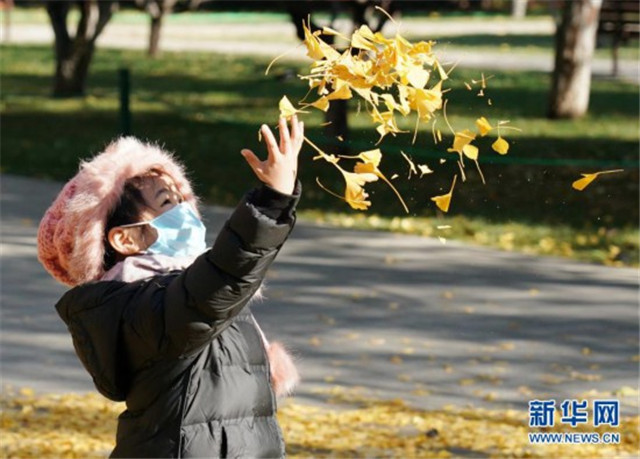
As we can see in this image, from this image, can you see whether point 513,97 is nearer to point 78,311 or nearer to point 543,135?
point 543,135

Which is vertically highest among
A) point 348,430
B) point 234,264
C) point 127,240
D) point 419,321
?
point 234,264

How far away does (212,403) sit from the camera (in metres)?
2.89

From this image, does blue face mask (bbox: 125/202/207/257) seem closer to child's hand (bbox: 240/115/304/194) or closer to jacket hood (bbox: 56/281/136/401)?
jacket hood (bbox: 56/281/136/401)

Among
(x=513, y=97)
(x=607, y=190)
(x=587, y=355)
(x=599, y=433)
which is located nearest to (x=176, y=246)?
(x=599, y=433)

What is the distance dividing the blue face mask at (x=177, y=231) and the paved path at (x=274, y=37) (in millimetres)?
20798

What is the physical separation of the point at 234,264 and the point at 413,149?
6.76 m

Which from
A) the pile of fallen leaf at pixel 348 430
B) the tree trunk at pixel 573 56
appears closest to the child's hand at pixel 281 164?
the pile of fallen leaf at pixel 348 430

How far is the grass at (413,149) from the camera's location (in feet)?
34.8

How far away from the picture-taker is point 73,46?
21266 millimetres

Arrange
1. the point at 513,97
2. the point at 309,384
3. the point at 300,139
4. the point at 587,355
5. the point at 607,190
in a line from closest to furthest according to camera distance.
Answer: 1. the point at 300,139
2. the point at 309,384
3. the point at 587,355
4. the point at 607,190
5. the point at 513,97

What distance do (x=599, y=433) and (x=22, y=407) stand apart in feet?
8.82

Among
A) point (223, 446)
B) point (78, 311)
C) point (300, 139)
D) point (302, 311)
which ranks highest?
point (300, 139)

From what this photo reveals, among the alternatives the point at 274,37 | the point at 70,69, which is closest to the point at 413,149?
the point at 70,69

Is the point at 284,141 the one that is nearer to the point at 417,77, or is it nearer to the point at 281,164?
the point at 281,164
